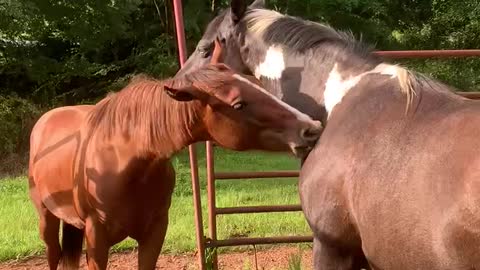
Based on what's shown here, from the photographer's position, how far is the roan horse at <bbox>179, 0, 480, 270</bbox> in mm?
2184

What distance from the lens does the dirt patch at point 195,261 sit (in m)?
5.43

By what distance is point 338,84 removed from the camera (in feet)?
9.32

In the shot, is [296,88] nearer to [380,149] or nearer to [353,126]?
[353,126]

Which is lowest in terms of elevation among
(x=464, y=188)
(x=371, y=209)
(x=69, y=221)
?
(x=69, y=221)

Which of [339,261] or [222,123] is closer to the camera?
[339,261]

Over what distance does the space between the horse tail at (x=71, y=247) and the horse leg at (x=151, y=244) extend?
2.90 ft

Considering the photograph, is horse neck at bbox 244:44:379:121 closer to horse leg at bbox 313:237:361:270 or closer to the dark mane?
the dark mane

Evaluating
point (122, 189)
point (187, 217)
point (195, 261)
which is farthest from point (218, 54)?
point (187, 217)

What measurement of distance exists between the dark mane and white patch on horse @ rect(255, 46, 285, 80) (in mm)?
42

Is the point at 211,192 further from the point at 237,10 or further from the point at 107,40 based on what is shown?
the point at 107,40

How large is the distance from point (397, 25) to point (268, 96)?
15.0 m

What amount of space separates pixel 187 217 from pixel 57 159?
9.60ft

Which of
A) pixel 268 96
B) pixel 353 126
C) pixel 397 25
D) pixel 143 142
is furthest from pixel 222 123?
pixel 397 25

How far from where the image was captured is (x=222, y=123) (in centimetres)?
331
